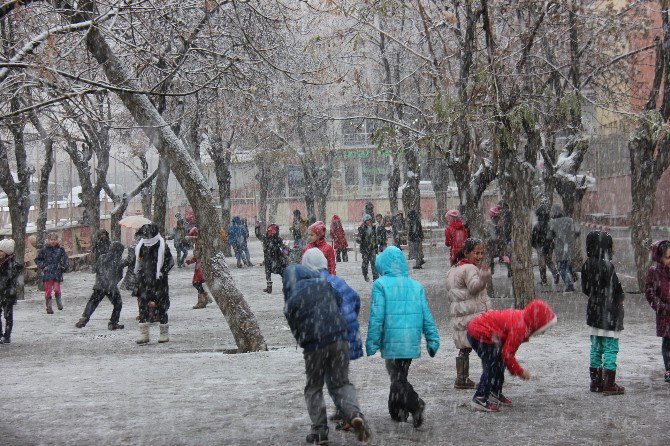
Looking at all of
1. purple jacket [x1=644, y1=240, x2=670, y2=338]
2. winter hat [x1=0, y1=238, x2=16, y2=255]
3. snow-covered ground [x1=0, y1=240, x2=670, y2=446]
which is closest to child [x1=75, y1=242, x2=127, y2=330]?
snow-covered ground [x1=0, y1=240, x2=670, y2=446]

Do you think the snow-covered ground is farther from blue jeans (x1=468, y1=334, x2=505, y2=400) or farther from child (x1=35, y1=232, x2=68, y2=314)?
child (x1=35, y1=232, x2=68, y2=314)

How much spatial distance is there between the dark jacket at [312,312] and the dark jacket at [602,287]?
2.68 m

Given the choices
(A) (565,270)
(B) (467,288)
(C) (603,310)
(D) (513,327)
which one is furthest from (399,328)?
(A) (565,270)

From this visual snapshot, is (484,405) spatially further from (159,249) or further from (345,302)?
(159,249)

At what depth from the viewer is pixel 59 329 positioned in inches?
630

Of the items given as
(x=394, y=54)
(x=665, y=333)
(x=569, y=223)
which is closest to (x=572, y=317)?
(x=569, y=223)

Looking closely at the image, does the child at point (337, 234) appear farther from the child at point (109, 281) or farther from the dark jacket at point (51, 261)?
the child at point (109, 281)

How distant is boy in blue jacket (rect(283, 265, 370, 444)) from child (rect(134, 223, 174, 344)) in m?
6.82

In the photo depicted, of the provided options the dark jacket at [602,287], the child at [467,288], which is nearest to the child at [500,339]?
the child at [467,288]

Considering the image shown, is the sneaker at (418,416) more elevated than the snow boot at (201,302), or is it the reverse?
the sneaker at (418,416)

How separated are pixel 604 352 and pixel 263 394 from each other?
3.16 m

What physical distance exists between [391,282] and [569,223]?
11448 millimetres

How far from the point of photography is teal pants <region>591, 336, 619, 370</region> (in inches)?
316

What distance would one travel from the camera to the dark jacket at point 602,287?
8.03 meters
